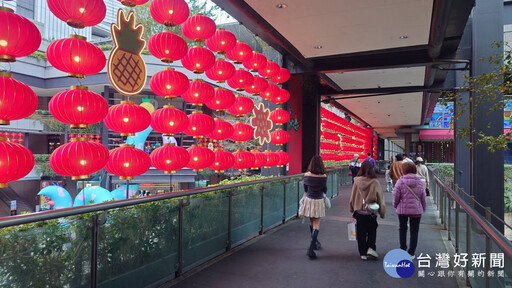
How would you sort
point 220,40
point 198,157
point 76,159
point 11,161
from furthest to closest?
1. point 220,40
2. point 198,157
3. point 76,159
4. point 11,161

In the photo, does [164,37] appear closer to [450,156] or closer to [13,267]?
[13,267]

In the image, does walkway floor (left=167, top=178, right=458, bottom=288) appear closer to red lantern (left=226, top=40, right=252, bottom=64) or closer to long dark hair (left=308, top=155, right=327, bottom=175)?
long dark hair (left=308, top=155, right=327, bottom=175)

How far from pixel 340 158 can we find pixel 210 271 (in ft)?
42.5

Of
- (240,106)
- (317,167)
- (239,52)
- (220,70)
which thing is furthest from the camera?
(240,106)

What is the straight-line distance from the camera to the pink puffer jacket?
480 cm

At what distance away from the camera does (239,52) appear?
657 centimetres

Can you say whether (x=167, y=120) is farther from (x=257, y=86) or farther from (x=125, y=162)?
(x=257, y=86)

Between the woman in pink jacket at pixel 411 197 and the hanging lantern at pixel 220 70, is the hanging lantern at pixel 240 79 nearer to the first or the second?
the hanging lantern at pixel 220 70

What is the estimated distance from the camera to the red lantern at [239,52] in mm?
6551

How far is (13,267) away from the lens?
249 cm

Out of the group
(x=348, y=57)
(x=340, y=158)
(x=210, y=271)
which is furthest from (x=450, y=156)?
(x=210, y=271)

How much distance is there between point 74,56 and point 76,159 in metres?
1.10

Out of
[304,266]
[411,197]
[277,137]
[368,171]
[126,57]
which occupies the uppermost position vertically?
[126,57]

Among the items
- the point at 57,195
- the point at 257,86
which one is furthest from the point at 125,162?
the point at 57,195
